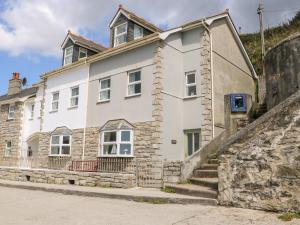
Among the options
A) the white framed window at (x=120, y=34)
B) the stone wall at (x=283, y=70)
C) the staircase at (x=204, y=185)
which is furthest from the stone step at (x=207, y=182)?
the white framed window at (x=120, y=34)

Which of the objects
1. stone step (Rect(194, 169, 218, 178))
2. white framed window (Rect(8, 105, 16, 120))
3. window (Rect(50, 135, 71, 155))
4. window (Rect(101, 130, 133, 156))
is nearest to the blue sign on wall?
stone step (Rect(194, 169, 218, 178))

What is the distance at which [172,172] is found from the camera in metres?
11.9

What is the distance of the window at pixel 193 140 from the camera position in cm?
1580

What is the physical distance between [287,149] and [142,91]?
9849 millimetres

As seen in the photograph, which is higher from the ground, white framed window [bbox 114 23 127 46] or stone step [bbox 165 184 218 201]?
white framed window [bbox 114 23 127 46]

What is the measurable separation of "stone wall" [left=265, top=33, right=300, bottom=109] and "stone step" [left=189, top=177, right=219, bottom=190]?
4.28 meters

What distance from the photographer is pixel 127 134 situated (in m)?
16.2

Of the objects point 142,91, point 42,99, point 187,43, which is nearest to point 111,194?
point 142,91

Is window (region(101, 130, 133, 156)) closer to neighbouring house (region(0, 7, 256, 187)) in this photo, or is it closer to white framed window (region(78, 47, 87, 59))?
neighbouring house (region(0, 7, 256, 187))

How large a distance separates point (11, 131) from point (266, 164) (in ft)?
80.2

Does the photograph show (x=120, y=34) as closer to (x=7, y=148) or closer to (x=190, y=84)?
(x=190, y=84)

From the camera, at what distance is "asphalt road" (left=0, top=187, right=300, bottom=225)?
22.1 ft

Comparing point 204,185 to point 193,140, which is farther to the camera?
point 193,140

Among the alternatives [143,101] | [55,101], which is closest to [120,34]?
[143,101]
